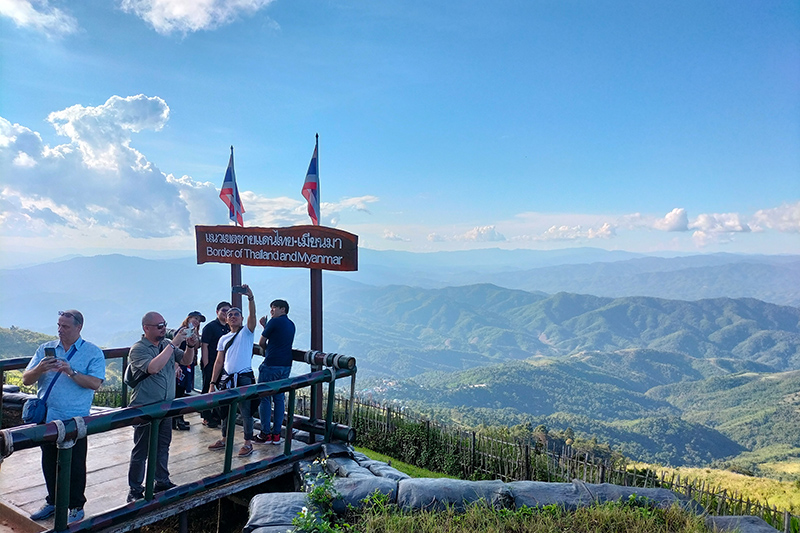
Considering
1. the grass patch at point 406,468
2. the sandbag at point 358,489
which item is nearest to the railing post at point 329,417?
the sandbag at point 358,489

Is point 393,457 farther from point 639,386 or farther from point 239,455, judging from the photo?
point 639,386

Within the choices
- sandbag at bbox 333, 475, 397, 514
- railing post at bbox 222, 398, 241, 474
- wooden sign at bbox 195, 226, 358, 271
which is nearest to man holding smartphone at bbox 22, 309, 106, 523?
railing post at bbox 222, 398, 241, 474

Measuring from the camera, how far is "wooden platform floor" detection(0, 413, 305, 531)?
444 cm

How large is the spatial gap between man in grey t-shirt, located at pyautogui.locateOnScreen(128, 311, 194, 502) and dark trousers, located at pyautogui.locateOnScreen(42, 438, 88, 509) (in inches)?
15.1

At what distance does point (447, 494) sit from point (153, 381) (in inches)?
107

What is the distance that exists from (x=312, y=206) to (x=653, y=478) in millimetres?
6564

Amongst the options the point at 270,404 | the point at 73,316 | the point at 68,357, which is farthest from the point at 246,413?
the point at 73,316

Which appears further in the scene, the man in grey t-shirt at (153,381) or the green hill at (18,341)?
the green hill at (18,341)

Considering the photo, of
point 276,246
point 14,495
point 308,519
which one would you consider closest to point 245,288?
point 276,246

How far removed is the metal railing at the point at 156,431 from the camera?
355 cm

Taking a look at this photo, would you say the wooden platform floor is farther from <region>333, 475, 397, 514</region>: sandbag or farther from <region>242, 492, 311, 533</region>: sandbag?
<region>333, 475, 397, 514</region>: sandbag

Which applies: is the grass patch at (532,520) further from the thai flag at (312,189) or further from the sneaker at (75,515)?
the thai flag at (312,189)

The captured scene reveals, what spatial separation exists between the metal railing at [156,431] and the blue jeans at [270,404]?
0.91ft

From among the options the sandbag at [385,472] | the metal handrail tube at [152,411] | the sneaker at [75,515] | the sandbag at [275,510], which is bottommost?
the sandbag at [385,472]
